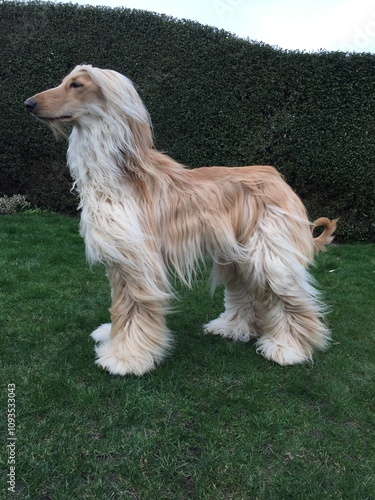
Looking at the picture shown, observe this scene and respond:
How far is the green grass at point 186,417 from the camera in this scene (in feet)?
6.16

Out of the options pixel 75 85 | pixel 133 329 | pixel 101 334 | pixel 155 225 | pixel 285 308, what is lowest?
pixel 101 334

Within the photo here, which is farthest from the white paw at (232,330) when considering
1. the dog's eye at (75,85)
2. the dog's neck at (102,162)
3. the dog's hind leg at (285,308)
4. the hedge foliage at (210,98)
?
the hedge foliage at (210,98)

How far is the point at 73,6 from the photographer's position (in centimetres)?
702

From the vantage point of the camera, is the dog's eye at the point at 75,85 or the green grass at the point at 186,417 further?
the dog's eye at the point at 75,85

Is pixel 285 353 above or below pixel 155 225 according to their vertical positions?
below

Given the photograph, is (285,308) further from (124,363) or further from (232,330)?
(124,363)

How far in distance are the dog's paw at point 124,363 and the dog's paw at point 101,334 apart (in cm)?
32

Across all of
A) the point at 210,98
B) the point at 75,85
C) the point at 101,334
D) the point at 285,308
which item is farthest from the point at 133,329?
the point at 210,98

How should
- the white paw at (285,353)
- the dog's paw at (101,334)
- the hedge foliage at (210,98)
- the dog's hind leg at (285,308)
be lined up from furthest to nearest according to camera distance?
1. the hedge foliage at (210,98)
2. the dog's paw at (101,334)
3. the white paw at (285,353)
4. the dog's hind leg at (285,308)

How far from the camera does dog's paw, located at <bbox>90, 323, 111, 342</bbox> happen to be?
3.02m

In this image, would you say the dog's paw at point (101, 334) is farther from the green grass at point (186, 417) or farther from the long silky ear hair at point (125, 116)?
the long silky ear hair at point (125, 116)

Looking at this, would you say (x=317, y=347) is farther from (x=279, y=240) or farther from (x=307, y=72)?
(x=307, y=72)

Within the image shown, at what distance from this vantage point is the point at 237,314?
10.8 feet

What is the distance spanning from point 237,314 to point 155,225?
3.64ft
